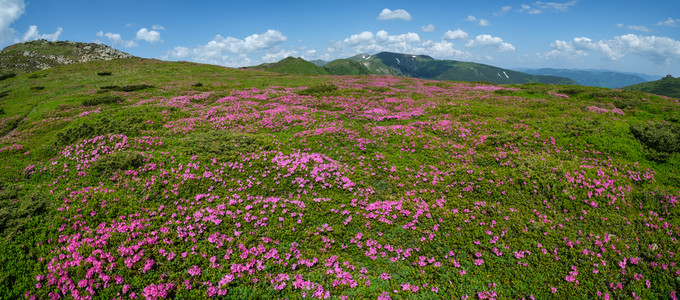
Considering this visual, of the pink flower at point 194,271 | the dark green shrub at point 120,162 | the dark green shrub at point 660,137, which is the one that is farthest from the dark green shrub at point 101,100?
the dark green shrub at point 660,137

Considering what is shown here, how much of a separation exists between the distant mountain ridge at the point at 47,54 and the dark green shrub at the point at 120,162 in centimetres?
10097

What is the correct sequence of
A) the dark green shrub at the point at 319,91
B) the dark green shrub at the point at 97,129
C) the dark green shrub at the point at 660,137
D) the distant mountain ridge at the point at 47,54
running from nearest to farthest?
1. the dark green shrub at the point at 660,137
2. the dark green shrub at the point at 97,129
3. the dark green shrub at the point at 319,91
4. the distant mountain ridge at the point at 47,54

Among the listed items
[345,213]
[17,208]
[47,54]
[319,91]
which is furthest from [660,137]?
[47,54]

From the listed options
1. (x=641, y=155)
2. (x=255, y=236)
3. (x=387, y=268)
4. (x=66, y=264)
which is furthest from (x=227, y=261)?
(x=641, y=155)

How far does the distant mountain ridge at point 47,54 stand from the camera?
77188 millimetres

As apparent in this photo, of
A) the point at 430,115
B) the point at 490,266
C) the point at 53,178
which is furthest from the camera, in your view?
the point at 430,115

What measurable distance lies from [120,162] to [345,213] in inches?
464

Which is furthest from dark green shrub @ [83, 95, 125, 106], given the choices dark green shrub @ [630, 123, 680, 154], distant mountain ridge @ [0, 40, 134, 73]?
distant mountain ridge @ [0, 40, 134, 73]

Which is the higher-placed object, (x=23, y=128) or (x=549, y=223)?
(x=23, y=128)

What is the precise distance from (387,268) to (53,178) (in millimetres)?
16832

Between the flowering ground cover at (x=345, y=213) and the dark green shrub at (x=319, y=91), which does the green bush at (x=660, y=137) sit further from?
the dark green shrub at (x=319, y=91)

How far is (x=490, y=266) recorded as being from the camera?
831 cm

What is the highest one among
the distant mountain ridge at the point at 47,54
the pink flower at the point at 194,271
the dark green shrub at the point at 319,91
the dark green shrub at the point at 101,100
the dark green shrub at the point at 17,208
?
the distant mountain ridge at the point at 47,54

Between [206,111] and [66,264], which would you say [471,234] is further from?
[206,111]
